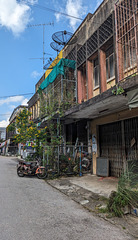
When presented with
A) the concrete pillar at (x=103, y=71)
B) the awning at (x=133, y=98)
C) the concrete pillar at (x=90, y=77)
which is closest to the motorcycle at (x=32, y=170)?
the concrete pillar at (x=90, y=77)

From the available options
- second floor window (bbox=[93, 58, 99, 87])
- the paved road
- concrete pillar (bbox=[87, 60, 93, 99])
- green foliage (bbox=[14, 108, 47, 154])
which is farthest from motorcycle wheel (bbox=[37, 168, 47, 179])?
second floor window (bbox=[93, 58, 99, 87])

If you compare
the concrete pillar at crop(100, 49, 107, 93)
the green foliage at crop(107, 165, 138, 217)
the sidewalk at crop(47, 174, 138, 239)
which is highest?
the concrete pillar at crop(100, 49, 107, 93)

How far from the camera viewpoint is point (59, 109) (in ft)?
34.6

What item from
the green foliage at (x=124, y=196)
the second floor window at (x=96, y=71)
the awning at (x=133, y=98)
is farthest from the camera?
the second floor window at (x=96, y=71)

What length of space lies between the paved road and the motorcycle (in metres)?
3.46

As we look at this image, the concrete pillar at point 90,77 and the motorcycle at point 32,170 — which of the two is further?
the concrete pillar at point 90,77

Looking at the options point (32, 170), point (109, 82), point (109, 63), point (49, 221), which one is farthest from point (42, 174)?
point (109, 63)

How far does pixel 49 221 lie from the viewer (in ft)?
12.8

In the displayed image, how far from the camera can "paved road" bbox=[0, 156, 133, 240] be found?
3278 mm

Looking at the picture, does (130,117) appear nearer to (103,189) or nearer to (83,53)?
(103,189)

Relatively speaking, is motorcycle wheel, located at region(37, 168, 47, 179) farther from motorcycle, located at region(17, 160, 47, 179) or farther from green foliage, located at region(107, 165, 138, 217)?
green foliage, located at region(107, 165, 138, 217)

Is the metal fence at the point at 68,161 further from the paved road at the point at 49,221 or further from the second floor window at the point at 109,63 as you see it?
the second floor window at the point at 109,63

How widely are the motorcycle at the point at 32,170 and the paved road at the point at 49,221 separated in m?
3.46

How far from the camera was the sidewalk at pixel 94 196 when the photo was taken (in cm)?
384
